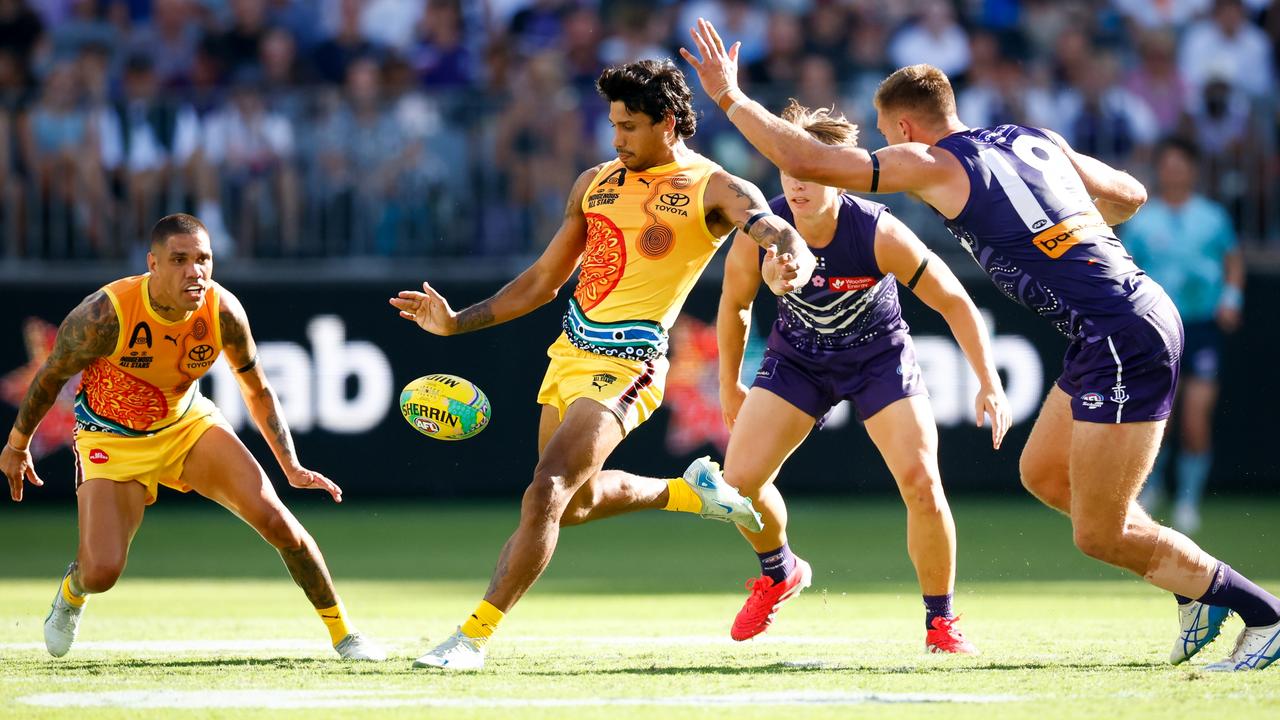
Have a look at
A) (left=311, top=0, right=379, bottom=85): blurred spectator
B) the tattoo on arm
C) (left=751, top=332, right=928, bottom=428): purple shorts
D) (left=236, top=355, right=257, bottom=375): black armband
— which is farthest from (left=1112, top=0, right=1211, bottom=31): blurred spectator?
the tattoo on arm

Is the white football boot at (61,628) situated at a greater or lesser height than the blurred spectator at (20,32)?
lesser

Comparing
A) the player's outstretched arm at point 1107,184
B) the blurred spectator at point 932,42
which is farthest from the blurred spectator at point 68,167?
the player's outstretched arm at point 1107,184

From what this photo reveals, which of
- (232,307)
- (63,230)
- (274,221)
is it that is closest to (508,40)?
(274,221)

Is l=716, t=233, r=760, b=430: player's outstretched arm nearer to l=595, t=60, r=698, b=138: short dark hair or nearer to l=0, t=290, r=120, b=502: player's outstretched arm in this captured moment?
l=595, t=60, r=698, b=138: short dark hair

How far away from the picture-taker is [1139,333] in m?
6.85

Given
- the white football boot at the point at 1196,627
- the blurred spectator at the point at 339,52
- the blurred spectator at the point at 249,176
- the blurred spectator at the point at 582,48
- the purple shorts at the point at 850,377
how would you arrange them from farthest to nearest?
1. the blurred spectator at the point at 339,52
2. the blurred spectator at the point at 582,48
3. the blurred spectator at the point at 249,176
4. the purple shorts at the point at 850,377
5. the white football boot at the point at 1196,627

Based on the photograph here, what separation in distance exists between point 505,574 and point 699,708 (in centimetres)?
134

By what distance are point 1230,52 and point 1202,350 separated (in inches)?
159

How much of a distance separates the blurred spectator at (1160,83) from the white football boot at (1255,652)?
30.3ft

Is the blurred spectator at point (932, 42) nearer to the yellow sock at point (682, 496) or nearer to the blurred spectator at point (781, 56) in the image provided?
the blurred spectator at point (781, 56)

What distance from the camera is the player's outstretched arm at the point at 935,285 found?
742cm

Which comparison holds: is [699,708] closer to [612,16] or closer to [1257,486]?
[1257,486]

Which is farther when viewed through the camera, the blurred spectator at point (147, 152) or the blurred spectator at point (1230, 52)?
the blurred spectator at point (1230, 52)

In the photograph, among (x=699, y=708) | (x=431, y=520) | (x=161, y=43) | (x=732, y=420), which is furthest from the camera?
(x=161, y=43)
